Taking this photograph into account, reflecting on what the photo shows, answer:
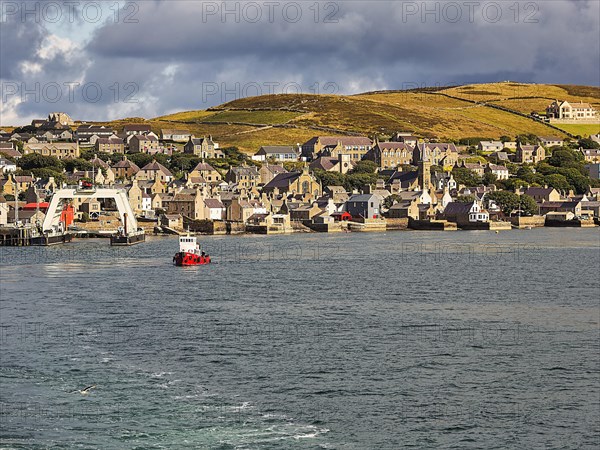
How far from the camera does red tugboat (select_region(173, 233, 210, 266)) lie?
2803 inches

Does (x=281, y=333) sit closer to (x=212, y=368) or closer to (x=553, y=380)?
(x=212, y=368)

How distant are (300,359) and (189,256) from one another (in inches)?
1487

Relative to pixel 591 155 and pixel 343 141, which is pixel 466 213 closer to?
pixel 343 141

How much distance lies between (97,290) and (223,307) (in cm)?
1002

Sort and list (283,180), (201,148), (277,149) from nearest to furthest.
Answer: (283,180), (201,148), (277,149)

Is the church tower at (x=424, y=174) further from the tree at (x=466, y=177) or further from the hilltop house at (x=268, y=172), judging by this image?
the hilltop house at (x=268, y=172)

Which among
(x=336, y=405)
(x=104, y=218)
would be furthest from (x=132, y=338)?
(x=104, y=218)

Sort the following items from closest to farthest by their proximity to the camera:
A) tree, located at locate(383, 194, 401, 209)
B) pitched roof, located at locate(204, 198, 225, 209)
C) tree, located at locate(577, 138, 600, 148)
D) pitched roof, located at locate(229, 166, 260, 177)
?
pitched roof, located at locate(204, 198, 225, 209) → tree, located at locate(383, 194, 401, 209) → pitched roof, located at locate(229, 166, 260, 177) → tree, located at locate(577, 138, 600, 148)

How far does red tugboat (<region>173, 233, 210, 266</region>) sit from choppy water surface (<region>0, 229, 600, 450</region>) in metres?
4.62

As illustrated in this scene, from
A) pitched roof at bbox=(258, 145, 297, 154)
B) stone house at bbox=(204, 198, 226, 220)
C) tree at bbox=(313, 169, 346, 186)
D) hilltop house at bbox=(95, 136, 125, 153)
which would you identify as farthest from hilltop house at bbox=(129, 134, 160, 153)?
stone house at bbox=(204, 198, 226, 220)

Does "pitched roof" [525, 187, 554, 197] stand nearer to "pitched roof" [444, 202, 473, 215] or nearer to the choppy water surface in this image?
"pitched roof" [444, 202, 473, 215]

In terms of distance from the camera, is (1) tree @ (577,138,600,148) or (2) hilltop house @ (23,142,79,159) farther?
(1) tree @ (577,138,600,148)

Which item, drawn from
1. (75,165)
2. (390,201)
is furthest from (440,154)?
(75,165)

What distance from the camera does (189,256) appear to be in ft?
236
